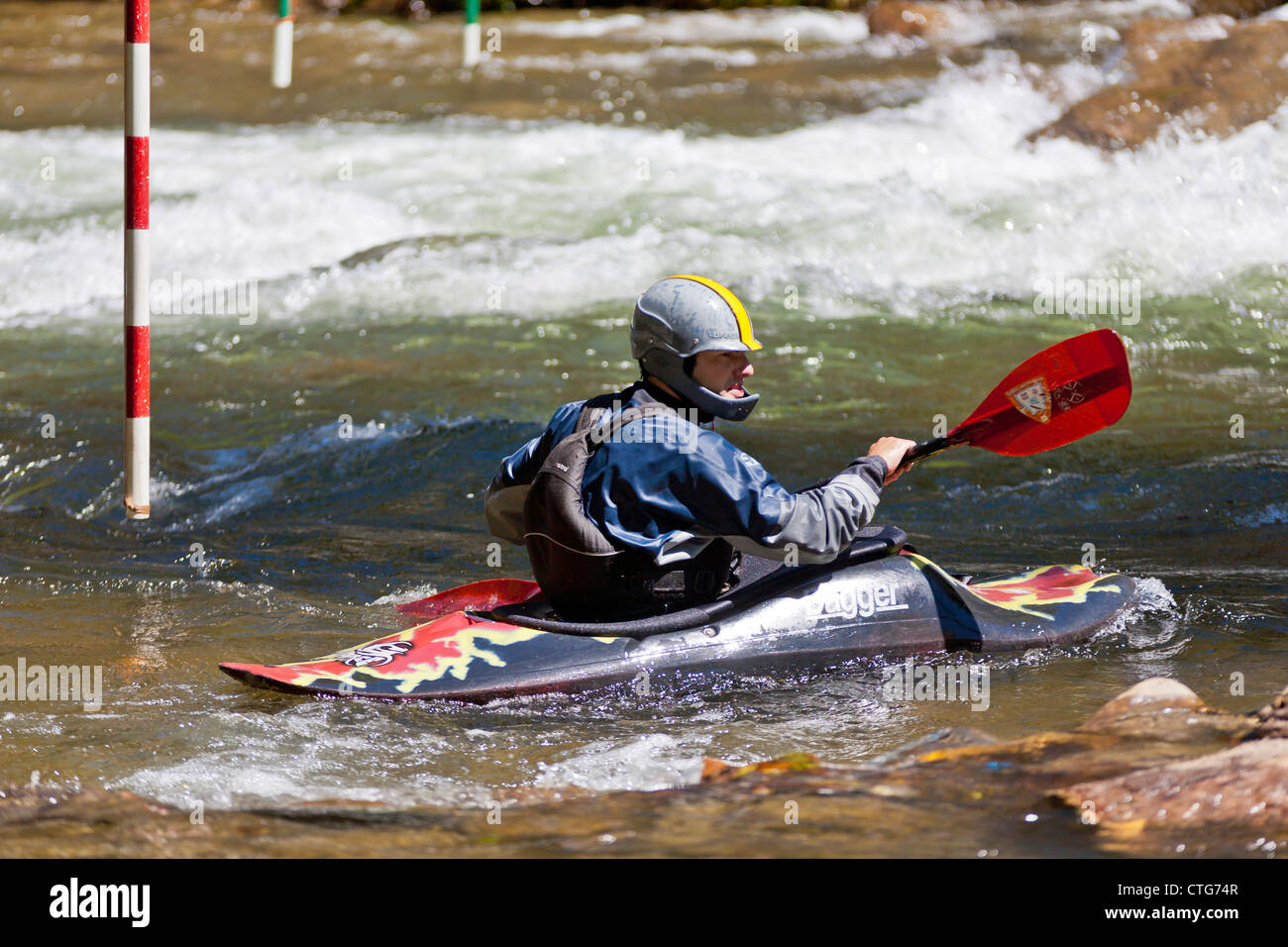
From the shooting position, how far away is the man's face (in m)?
3.56

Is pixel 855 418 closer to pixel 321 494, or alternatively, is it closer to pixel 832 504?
pixel 321 494

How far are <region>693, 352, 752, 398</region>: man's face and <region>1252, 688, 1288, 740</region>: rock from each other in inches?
54.0

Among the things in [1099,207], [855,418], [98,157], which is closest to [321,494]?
[855,418]

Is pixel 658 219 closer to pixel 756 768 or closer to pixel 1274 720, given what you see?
pixel 756 768

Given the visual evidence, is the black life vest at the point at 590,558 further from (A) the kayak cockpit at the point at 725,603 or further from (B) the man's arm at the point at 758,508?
(B) the man's arm at the point at 758,508

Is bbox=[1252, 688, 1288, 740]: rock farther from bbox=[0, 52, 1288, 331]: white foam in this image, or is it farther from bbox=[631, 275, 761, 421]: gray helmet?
bbox=[0, 52, 1288, 331]: white foam

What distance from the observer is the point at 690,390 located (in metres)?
3.59

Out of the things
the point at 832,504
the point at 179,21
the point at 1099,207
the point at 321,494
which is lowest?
the point at 321,494

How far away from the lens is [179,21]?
1802cm

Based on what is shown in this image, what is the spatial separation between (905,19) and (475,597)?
13.4 meters

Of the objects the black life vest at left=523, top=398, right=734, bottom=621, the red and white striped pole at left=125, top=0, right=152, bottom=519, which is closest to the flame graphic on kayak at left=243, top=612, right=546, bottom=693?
the black life vest at left=523, top=398, right=734, bottom=621

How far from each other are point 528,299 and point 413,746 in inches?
212

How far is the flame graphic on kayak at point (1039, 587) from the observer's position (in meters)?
4.11

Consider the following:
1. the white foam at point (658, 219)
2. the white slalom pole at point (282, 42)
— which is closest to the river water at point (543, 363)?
the white foam at point (658, 219)
